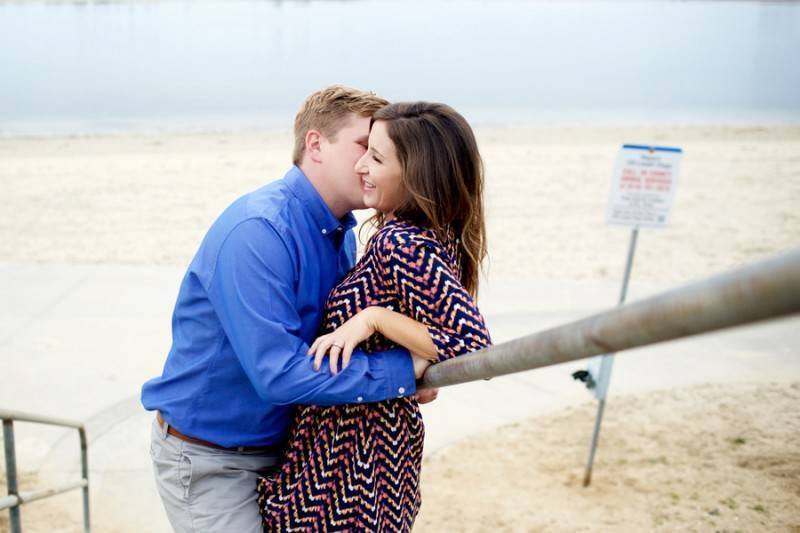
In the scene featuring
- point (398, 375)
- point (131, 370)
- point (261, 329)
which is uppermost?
point (261, 329)

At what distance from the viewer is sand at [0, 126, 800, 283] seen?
1016 cm

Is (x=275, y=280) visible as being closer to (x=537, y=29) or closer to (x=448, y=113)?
(x=448, y=113)

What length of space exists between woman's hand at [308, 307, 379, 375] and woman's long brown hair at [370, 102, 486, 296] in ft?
0.98

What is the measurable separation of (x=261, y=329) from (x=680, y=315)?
1.32 metres

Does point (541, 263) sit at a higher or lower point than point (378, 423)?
lower

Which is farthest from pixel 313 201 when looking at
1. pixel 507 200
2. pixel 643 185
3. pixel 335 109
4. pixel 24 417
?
pixel 507 200

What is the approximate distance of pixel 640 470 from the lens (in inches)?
193

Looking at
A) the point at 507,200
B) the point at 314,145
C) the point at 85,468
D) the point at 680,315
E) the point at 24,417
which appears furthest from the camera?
the point at 507,200

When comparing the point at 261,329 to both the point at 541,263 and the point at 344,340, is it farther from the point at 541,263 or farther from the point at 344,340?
the point at 541,263

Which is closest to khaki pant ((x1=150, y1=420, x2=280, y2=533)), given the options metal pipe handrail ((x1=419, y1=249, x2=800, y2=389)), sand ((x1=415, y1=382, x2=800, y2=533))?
metal pipe handrail ((x1=419, y1=249, x2=800, y2=389))

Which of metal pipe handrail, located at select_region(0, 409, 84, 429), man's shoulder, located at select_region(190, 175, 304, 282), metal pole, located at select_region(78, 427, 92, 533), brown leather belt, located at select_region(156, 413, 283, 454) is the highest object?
man's shoulder, located at select_region(190, 175, 304, 282)

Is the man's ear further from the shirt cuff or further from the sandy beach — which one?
the sandy beach

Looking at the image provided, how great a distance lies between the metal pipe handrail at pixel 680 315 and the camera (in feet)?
2.53

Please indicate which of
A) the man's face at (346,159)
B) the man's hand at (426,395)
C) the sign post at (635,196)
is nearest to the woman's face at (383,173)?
the man's face at (346,159)
